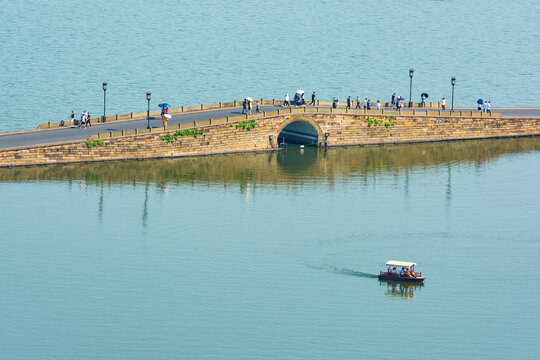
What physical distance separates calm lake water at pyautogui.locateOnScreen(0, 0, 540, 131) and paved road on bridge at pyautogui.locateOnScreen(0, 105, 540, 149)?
27.6 metres

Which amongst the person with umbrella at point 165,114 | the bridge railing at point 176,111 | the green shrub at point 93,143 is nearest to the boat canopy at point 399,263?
the green shrub at point 93,143

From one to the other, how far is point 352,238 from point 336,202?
10042 mm

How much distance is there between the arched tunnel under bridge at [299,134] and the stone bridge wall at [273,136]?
1.45m

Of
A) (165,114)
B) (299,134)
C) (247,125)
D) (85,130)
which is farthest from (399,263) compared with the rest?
(299,134)

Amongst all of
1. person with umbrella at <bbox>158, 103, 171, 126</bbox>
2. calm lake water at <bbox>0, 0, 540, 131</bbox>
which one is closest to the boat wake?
person with umbrella at <bbox>158, 103, 171, 126</bbox>

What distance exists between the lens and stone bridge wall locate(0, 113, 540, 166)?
314 ft

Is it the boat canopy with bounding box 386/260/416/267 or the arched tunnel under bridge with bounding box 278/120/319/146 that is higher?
the arched tunnel under bridge with bounding box 278/120/319/146

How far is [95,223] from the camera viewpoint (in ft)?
267

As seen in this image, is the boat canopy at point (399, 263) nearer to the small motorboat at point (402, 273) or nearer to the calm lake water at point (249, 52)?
the small motorboat at point (402, 273)

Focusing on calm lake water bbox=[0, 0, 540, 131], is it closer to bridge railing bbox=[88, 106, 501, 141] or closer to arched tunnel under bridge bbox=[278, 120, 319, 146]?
arched tunnel under bridge bbox=[278, 120, 319, 146]

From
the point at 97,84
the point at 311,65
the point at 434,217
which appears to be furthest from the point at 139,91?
the point at 434,217

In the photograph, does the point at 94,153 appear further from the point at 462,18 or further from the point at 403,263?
the point at 462,18

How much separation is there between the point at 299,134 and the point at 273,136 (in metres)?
5.80

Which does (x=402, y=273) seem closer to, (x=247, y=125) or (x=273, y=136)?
(x=247, y=125)
